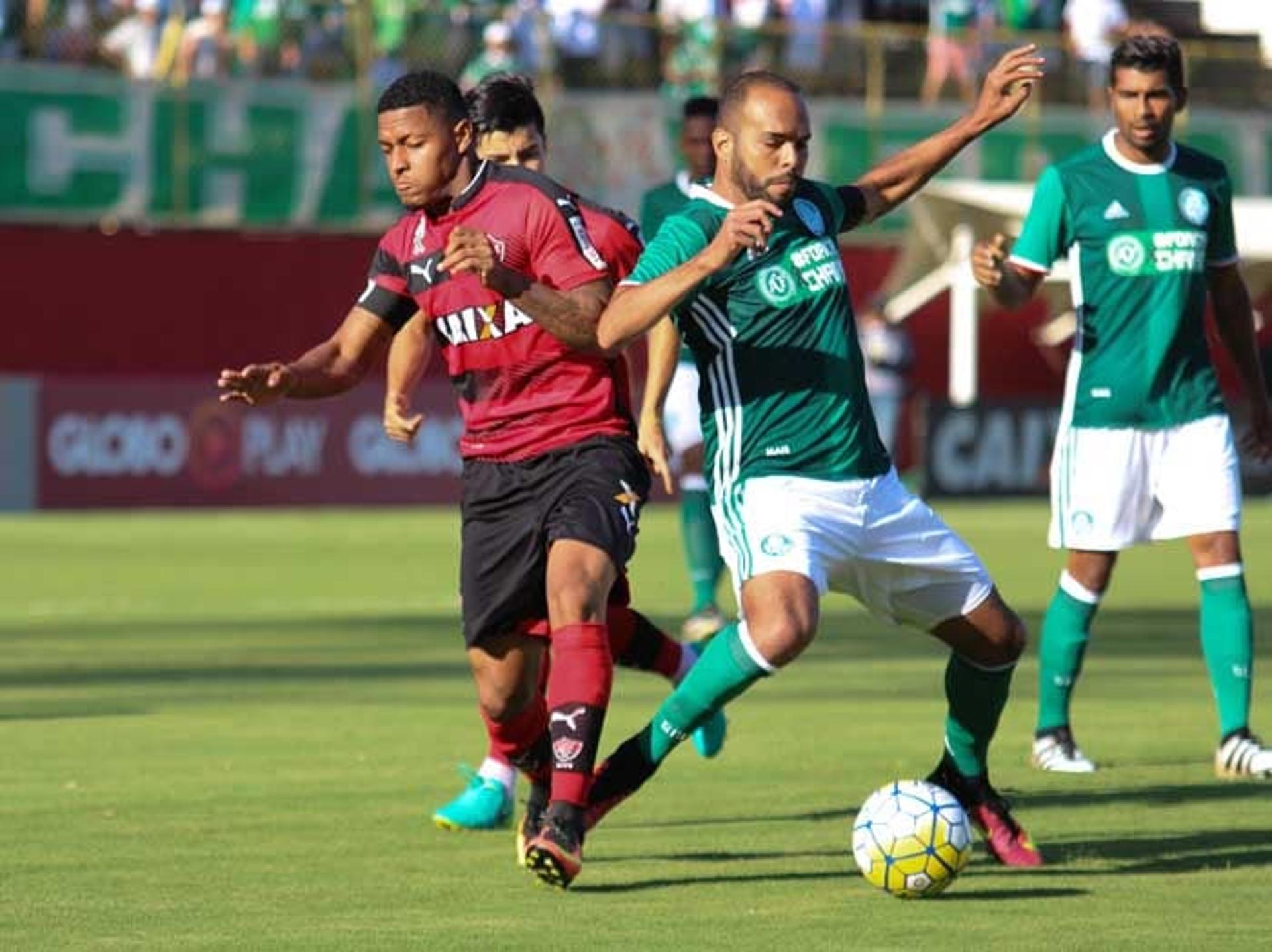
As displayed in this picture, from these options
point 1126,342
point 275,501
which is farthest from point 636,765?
point 275,501

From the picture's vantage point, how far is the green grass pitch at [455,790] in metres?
7.73

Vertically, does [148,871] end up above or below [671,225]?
below

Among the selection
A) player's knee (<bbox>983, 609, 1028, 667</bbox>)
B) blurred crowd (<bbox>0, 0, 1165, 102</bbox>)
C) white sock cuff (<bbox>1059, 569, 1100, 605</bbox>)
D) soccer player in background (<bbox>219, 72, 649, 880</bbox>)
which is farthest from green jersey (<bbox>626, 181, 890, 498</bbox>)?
blurred crowd (<bbox>0, 0, 1165, 102</bbox>)

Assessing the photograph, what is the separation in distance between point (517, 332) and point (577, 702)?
1.04 metres

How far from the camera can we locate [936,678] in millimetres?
14617

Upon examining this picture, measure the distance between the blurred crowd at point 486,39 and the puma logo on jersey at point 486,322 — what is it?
22.1m

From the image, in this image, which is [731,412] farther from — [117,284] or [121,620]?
[117,284]

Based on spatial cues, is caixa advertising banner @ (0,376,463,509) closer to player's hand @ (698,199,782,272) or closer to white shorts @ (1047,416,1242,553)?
white shorts @ (1047,416,1242,553)

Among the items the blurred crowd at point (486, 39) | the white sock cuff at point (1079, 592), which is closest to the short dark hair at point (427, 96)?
the white sock cuff at point (1079, 592)

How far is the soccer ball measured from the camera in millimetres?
8109

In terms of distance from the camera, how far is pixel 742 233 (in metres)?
Answer: 7.64

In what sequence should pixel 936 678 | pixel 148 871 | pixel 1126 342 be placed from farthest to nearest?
pixel 936 678 < pixel 1126 342 < pixel 148 871

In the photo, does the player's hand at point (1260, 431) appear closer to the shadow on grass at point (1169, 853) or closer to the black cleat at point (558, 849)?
the shadow on grass at point (1169, 853)

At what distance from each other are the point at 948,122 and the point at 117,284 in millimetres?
9044
